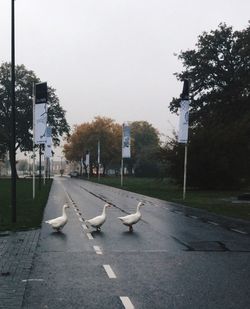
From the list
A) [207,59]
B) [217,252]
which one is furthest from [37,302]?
[207,59]

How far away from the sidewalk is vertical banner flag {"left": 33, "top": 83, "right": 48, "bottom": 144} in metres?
10.9

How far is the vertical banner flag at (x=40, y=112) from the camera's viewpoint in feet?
83.5

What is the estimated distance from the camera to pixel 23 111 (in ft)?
277

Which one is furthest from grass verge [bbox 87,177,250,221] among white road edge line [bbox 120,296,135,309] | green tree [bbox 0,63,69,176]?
green tree [bbox 0,63,69,176]

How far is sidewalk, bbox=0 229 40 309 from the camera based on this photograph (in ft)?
24.7

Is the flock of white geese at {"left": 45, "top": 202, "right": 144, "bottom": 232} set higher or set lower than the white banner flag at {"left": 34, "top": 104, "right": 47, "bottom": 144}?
lower

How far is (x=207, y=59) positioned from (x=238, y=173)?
47.8 feet

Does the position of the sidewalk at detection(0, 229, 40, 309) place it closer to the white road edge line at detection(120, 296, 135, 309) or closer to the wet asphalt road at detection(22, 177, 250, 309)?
the wet asphalt road at detection(22, 177, 250, 309)

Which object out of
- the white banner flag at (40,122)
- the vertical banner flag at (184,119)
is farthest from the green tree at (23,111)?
the white banner flag at (40,122)

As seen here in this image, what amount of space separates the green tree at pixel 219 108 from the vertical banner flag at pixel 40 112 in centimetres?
2015

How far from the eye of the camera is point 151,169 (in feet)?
439

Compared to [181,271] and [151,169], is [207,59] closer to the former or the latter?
[181,271]

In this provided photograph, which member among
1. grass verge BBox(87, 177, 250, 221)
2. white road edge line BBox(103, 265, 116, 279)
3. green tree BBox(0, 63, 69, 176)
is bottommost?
grass verge BBox(87, 177, 250, 221)

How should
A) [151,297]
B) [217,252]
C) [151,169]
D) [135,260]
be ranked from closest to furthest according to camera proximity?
[151,297] < [135,260] < [217,252] < [151,169]
